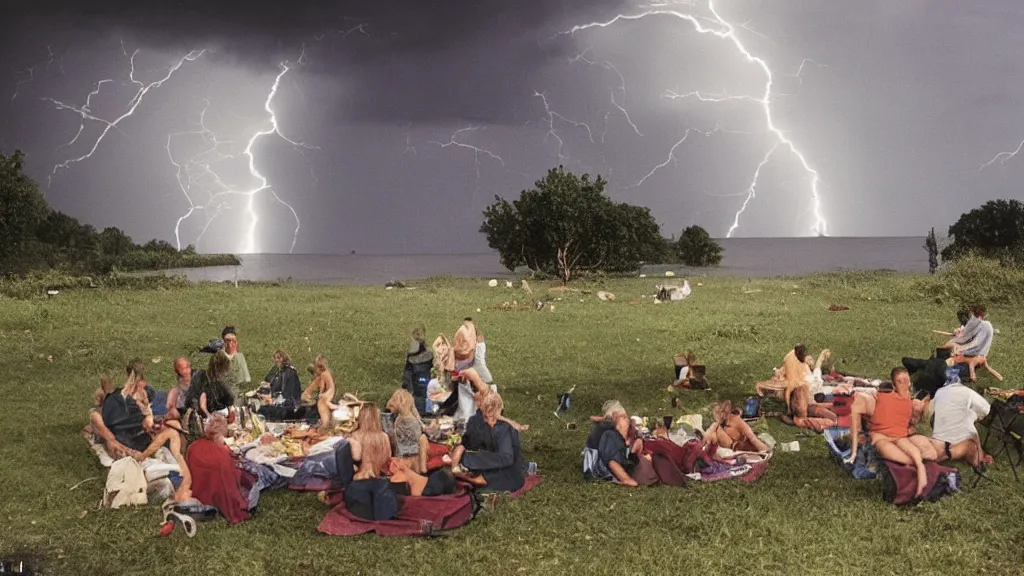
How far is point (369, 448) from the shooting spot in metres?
10.8

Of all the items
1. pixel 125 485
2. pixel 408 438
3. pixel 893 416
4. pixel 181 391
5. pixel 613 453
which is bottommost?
pixel 125 485

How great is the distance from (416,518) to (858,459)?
6635mm

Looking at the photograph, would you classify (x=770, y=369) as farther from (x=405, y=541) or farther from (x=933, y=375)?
(x=405, y=541)

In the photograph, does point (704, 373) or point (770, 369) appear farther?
point (770, 369)

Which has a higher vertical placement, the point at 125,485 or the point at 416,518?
the point at 125,485

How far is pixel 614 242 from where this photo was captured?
58.0 meters

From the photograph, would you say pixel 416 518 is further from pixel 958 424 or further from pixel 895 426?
pixel 958 424

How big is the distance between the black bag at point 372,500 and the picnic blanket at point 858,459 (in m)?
6.73

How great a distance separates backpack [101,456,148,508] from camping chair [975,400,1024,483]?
1231 cm

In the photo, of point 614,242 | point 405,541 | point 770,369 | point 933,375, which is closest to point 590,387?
point 770,369

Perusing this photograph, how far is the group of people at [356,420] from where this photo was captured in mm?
Answer: 10750

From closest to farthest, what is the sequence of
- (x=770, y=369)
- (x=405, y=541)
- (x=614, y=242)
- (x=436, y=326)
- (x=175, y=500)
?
(x=405, y=541) → (x=175, y=500) → (x=770, y=369) → (x=436, y=326) → (x=614, y=242)

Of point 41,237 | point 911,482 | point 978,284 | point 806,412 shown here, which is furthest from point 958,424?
point 41,237

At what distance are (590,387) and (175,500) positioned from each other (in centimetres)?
1019
